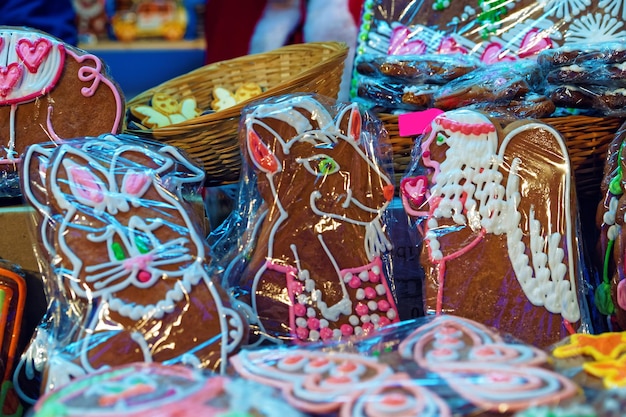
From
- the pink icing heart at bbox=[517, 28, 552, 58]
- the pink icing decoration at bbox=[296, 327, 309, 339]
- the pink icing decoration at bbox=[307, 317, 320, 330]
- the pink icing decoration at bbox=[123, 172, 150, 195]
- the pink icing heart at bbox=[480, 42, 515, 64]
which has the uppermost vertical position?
the pink icing heart at bbox=[517, 28, 552, 58]

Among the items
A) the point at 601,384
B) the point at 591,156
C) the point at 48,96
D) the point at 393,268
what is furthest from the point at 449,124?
the point at 48,96

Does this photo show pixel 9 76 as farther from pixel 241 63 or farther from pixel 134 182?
pixel 241 63

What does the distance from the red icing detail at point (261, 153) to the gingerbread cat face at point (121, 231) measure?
16 centimetres

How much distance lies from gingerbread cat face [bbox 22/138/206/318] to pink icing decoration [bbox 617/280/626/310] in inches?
26.7

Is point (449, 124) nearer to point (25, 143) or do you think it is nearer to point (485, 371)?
point (485, 371)

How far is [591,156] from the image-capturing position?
134 centimetres

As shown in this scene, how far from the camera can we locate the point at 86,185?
0.97 metres

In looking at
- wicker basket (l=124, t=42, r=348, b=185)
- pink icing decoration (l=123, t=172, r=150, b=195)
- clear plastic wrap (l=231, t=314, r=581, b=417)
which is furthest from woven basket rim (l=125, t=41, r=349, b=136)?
clear plastic wrap (l=231, t=314, r=581, b=417)

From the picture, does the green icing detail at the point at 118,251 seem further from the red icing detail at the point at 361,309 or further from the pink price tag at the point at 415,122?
the pink price tag at the point at 415,122

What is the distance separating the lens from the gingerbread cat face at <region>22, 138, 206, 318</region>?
0.92 meters

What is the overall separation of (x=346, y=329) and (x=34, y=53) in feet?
2.67

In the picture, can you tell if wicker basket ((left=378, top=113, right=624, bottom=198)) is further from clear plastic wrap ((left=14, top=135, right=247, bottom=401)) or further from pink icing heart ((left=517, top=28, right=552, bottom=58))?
clear plastic wrap ((left=14, top=135, right=247, bottom=401))

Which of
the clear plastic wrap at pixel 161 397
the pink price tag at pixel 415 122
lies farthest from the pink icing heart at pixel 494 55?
the clear plastic wrap at pixel 161 397

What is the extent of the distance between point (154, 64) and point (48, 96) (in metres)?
2.26
